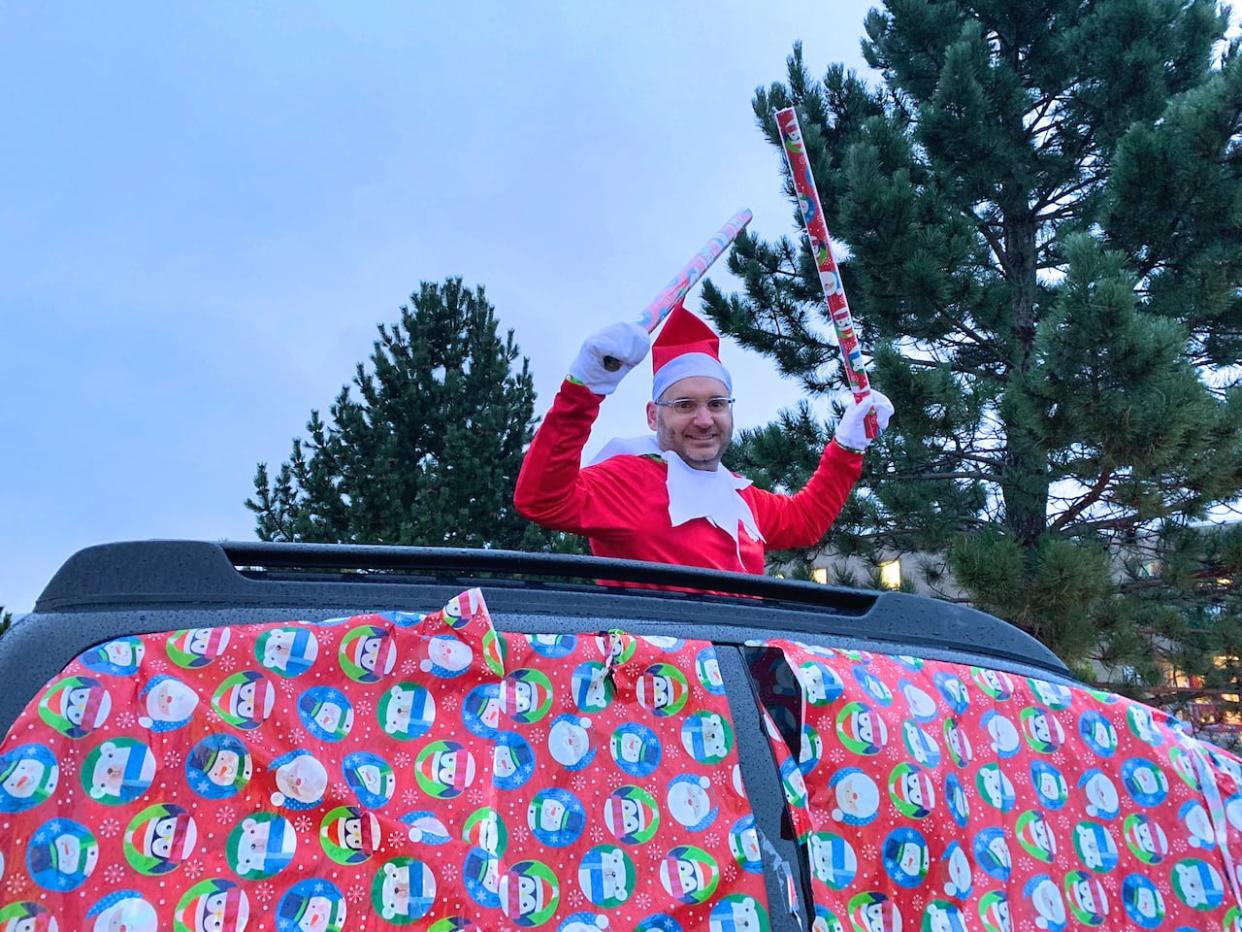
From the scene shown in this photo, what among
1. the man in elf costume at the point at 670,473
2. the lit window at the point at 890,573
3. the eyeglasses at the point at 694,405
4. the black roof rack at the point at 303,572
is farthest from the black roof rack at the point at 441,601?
the lit window at the point at 890,573

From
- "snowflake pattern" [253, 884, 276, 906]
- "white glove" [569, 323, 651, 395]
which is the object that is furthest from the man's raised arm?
"snowflake pattern" [253, 884, 276, 906]

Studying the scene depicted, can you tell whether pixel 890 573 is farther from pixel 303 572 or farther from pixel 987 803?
pixel 303 572

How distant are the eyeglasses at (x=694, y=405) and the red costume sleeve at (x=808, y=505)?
0.33 metres

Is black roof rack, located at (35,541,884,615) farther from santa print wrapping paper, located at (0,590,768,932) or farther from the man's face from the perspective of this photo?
the man's face

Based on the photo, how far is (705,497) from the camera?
2.90 metres

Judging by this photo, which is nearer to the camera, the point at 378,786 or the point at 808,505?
the point at 378,786

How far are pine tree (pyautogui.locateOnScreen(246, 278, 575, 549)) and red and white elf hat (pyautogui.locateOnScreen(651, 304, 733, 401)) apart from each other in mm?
12517

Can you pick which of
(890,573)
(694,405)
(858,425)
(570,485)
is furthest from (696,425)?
(890,573)

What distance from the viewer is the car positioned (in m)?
0.94

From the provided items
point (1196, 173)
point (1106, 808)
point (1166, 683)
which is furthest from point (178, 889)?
point (1166, 683)

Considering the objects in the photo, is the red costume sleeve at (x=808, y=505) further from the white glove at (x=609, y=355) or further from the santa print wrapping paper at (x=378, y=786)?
the santa print wrapping paper at (x=378, y=786)

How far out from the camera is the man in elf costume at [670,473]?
8.61 feet

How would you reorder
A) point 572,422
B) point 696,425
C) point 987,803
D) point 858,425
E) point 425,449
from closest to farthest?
point 987,803 → point 572,422 → point 696,425 → point 858,425 → point 425,449

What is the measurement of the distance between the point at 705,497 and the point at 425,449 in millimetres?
17257
